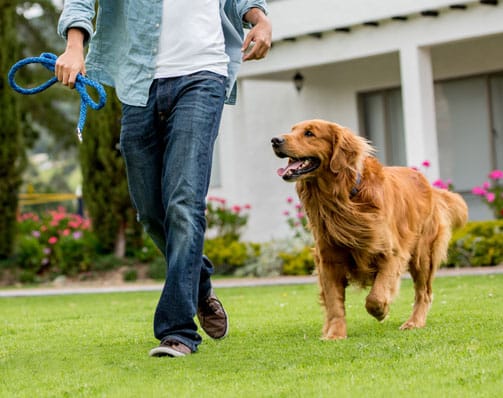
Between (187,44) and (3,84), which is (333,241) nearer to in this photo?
(187,44)

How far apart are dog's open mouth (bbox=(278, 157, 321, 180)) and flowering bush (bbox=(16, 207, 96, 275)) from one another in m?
10.3

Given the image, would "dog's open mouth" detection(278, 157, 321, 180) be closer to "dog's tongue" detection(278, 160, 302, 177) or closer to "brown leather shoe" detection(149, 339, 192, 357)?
"dog's tongue" detection(278, 160, 302, 177)

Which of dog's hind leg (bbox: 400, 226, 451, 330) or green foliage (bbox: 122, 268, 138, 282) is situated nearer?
dog's hind leg (bbox: 400, 226, 451, 330)

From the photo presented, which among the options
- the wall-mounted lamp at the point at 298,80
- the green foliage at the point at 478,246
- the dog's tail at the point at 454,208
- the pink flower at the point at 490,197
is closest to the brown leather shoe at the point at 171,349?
the dog's tail at the point at 454,208

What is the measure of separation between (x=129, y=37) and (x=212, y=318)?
1669 mm

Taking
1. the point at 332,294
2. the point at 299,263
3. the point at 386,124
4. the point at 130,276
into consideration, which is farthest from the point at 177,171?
the point at 386,124

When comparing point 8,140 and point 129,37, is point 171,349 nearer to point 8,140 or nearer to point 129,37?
point 129,37

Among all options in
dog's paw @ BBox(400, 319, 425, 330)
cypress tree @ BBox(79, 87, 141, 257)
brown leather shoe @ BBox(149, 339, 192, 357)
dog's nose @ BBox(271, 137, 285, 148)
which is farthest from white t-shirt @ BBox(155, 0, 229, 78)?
cypress tree @ BBox(79, 87, 141, 257)

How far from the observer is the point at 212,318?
19.1ft

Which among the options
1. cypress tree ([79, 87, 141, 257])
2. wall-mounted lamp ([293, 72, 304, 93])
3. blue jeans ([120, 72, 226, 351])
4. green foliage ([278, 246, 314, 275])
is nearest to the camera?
blue jeans ([120, 72, 226, 351])

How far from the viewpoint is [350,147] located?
5977mm

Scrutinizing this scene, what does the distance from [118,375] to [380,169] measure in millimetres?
2331

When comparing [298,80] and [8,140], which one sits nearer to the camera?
[8,140]

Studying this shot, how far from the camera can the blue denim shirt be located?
5223 millimetres
